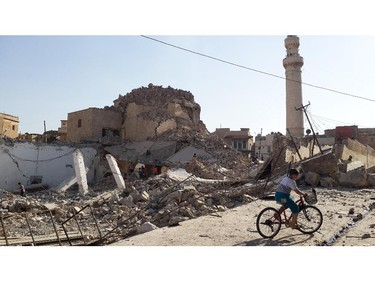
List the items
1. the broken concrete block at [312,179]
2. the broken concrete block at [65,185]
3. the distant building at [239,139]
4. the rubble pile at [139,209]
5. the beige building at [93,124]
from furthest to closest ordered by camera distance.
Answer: the distant building at [239,139], the beige building at [93,124], the broken concrete block at [65,185], the broken concrete block at [312,179], the rubble pile at [139,209]

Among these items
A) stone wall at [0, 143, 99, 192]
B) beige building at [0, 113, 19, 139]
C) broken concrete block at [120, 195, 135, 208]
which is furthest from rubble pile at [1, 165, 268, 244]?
beige building at [0, 113, 19, 139]

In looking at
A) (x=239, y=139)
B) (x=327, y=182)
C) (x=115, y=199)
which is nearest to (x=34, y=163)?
(x=115, y=199)

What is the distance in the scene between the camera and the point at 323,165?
15.0m

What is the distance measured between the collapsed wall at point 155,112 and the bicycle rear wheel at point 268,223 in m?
22.3

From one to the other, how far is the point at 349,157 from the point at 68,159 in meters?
18.0

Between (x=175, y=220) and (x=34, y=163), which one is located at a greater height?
(x=34, y=163)

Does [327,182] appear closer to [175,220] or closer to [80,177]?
[175,220]

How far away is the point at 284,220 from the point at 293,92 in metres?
26.7

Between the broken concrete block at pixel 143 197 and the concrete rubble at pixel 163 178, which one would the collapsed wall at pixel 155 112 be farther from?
the broken concrete block at pixel 143 197

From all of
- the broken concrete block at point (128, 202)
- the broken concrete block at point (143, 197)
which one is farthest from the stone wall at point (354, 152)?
the broken concrete block at point (128, 202)

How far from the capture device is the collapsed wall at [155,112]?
1155 inches

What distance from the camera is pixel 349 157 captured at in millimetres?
19406

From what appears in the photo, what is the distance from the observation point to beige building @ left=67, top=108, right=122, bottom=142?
29203 mm

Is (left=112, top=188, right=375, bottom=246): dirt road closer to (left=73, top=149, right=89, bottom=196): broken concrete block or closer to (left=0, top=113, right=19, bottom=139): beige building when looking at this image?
(left=73, top=149, right=89, bottom=196): broken concrete block
